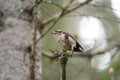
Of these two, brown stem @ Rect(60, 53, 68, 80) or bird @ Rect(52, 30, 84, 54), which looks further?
bird @ Rect(52, 30, 84, 54)

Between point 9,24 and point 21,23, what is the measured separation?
0.27 feet

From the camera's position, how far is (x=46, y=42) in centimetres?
543

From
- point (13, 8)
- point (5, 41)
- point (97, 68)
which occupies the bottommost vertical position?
point (97, 68)

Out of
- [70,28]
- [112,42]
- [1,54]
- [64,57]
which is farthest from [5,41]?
[70,28]

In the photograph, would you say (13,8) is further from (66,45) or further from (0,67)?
(66,45)

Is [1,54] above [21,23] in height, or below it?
below

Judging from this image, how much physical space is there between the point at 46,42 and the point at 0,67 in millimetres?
2818

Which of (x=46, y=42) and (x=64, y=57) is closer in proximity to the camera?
(x=64, y=57)

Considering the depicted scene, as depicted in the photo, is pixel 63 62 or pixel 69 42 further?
pixel 69 42

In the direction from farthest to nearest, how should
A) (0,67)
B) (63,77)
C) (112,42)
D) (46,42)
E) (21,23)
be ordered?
(46,42) → (112,42) → (21,23) → (0,67) → (63,77)

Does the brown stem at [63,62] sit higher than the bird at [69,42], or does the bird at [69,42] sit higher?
the bird at [69,42]

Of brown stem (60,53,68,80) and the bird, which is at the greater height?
the bird

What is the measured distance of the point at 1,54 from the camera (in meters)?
2.66

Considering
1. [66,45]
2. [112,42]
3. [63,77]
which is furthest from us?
[112,42]
